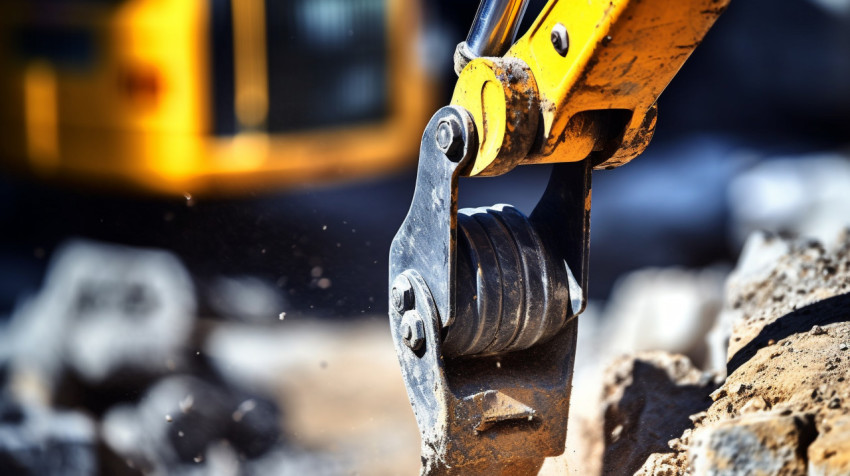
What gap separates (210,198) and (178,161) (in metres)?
0.37

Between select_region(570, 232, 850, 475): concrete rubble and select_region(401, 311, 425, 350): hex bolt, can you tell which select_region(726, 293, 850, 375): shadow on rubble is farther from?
select_region(401, 311, 425, 350): hex bolt

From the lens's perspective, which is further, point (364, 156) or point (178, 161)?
point (364, 156)

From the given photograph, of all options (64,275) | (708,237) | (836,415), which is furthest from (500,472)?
(708,237)

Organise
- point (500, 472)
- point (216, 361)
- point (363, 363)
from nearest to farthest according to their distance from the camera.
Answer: point (500, 472) < point (216, 361) < point (363, 363)

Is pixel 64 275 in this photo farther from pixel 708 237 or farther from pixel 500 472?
pixel 708 237

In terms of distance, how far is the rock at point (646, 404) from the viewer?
2.55 meters

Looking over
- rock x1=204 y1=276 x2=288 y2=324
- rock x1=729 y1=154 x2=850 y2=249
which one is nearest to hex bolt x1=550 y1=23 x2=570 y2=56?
rock x1=204 y1=276 x2=288 y2=324

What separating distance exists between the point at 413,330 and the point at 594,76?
0.74 metres

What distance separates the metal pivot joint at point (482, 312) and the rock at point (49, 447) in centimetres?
241

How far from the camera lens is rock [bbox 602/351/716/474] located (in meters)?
2.55

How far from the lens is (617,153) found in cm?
213

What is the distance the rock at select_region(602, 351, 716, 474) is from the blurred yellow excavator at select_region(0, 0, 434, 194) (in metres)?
3.41

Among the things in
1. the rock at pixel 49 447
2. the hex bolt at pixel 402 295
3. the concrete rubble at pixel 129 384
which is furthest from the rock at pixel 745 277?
the rock at pixel 49 447

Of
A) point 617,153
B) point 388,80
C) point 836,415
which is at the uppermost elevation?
point 388,80
